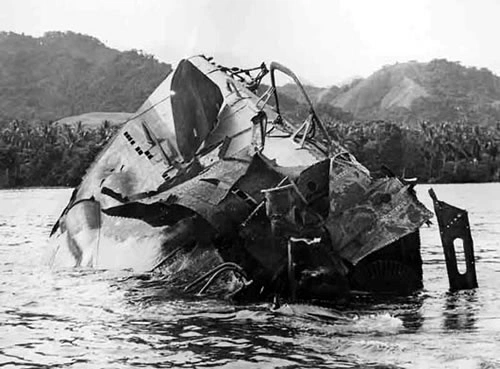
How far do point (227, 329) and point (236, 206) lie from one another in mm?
2248

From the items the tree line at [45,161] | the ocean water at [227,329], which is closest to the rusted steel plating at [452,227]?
the ocean water at [227,329]

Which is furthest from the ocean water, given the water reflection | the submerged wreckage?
the submerged wreckage

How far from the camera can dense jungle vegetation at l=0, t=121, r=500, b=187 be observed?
99.6 m

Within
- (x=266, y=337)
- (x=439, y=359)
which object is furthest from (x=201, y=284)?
(x=439, y=359)

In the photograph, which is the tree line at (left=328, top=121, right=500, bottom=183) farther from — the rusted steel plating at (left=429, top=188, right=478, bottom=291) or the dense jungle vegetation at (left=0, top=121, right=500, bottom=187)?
the rusted steel plating at (left=429, top=188, right=478, bottom=291)

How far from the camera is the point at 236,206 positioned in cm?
1243

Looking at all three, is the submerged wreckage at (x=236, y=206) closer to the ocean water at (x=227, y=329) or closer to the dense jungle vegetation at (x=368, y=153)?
the ocean water at (x=227, y=329)

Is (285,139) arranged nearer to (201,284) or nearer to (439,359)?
(201,284)

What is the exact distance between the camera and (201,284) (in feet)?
44.2

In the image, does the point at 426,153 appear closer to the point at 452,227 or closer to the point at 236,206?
the point at 452,227

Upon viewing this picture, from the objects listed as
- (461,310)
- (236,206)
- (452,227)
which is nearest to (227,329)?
(236,206)

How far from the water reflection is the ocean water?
0.01 meters

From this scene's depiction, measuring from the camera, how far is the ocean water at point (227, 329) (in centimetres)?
917

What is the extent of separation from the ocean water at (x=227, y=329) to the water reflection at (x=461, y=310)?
1cm
